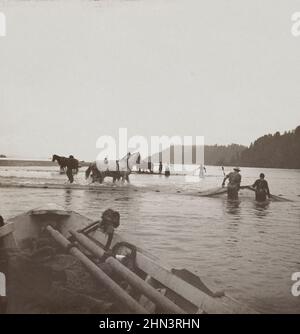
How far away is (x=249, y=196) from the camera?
13000 millimetres

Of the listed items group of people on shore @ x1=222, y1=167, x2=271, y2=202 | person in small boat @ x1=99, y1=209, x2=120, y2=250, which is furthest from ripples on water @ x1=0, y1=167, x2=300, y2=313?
person in small boat @ x1=99, y1=209, x2=120, y2=250

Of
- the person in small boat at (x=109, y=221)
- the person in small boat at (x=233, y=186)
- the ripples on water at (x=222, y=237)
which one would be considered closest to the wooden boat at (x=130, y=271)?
the person in small boat at (x=109, y=221)

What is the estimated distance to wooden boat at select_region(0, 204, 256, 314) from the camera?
11.5 feet

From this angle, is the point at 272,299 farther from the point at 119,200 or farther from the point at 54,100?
the point at 119,200

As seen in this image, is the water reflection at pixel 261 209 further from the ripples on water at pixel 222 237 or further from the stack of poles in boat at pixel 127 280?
the stack of poles in boat at pixel 127 280

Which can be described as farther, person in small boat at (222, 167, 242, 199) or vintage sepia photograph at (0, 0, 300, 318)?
person in small boat at (222, 167, 242, 199)

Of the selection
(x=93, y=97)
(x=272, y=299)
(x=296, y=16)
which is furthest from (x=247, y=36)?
(x=272, y=299)

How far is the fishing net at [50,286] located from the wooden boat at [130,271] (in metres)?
0.20

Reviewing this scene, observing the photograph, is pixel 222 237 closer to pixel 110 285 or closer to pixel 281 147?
pixel 110 285

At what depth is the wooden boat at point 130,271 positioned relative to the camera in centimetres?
352

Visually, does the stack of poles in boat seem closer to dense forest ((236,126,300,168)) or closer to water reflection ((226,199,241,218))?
dense forest ((236,126,300,168))

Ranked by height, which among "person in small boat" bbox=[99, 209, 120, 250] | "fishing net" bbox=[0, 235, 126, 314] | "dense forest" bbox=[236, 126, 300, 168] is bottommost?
"fishing net" bbox=[0, 235, 126, 314]

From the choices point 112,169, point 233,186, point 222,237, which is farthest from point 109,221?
point 112,169

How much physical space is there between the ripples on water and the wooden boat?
0.92m
